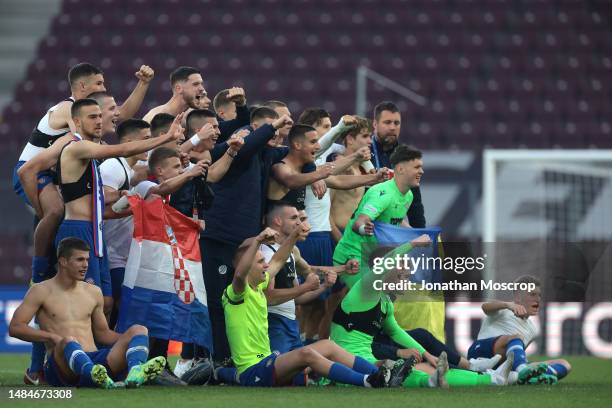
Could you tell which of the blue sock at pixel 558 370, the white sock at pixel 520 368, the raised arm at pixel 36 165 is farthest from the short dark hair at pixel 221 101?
the blue sock at pixel 558 370

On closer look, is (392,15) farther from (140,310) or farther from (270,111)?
(140,310)

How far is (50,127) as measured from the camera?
820cm

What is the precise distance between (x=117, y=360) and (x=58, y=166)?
131cm

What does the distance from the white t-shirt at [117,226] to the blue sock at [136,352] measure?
4.12 feet

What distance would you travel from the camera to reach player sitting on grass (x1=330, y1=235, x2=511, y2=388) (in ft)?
25.7

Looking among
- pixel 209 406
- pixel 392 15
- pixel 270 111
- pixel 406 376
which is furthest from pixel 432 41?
pixel 209 406

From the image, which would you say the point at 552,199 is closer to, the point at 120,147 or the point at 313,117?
the point at 313,117

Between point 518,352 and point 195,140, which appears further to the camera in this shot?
point 518,352

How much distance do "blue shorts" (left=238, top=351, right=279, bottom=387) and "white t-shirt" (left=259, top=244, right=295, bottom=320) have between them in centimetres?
51

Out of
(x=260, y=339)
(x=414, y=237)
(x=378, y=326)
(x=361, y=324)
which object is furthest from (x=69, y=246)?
(x=414, y=237)

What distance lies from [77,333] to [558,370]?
3195mm

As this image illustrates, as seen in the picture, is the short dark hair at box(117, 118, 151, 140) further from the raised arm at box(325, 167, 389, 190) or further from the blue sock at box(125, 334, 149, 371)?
the blue sock at box(125, 334, 149, 371)

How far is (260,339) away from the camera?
7363 millimetres

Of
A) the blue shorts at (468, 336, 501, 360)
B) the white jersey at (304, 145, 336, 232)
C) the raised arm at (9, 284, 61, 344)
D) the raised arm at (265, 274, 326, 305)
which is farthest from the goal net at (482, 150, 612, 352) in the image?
the raised arm at (9, 284, 61, 344)
